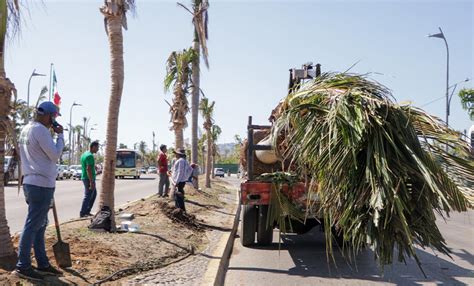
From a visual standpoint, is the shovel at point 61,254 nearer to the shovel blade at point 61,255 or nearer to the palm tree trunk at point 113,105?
the shovel blade at point 61,255

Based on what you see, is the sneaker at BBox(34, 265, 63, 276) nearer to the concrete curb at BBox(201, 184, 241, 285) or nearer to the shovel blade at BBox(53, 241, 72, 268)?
the shovel blade at BBox(53, 241, 72, 268)

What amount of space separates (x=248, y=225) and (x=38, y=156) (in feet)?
14.8

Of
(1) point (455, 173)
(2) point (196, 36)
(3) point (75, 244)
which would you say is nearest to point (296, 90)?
(1) point (455, 173)

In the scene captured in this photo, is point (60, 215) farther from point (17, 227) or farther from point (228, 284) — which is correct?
point (228, 284)

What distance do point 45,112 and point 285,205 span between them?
3347mm

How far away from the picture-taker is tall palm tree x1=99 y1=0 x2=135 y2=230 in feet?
28.1

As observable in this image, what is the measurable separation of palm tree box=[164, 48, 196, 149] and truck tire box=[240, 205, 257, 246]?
391 inches

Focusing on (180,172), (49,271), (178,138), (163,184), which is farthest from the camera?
(178,138)

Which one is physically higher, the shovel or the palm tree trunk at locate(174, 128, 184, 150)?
the palm tree trunk at locate(174, 128, 184, 150)

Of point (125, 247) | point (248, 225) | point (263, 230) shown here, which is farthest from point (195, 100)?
point (125, 247)

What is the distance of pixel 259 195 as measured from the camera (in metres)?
7.68

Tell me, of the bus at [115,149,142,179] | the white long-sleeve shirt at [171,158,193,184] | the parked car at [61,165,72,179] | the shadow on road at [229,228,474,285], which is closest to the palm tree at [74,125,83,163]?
the parked car at [61,165,72,179]

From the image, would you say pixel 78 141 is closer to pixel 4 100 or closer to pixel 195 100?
pixel 195 100

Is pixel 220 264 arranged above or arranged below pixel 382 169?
below
